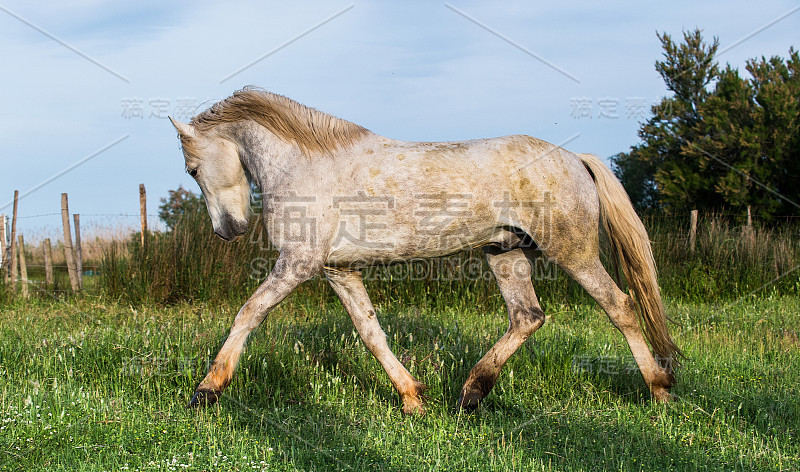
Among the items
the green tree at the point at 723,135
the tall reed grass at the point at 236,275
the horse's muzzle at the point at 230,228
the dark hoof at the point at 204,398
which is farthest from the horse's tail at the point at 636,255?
the green tree at the point at 723,135

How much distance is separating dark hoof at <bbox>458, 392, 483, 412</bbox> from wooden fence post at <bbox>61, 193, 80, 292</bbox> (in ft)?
28.9

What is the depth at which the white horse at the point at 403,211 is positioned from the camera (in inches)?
169

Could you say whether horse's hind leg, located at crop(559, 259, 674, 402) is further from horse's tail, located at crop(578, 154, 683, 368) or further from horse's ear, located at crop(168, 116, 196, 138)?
horse's ear, located at crop(168, 116, 196, 138)

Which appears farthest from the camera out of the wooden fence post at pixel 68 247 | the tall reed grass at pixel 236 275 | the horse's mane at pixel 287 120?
the wooden fence post at pixel 68 247

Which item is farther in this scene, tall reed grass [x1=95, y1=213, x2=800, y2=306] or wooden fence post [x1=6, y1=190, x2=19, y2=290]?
wooden fence post [x1=6, y1=190, x2=19, y2=290]

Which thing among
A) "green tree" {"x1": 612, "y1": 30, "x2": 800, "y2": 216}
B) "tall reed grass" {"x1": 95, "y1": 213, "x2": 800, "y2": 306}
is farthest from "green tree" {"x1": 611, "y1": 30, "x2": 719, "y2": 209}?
"tall reed grass" {"x1": 95, "y1": 213, "x2": 800, "y2": 306}

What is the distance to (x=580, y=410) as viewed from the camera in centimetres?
444

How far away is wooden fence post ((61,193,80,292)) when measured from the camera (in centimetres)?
1116

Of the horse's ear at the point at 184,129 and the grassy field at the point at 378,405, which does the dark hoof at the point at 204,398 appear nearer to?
the grassy field at the point at 378,405

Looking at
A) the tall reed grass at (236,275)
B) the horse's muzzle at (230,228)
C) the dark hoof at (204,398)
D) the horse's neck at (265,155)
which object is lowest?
the dark hoof at (204,398)

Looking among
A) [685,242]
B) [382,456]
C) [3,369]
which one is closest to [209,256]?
[3,369]

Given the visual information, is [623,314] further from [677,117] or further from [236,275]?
[677,117]

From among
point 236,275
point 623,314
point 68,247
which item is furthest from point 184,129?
point 68,247

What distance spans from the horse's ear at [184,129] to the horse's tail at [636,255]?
304 cm
